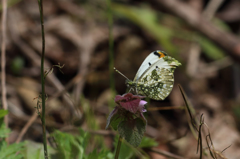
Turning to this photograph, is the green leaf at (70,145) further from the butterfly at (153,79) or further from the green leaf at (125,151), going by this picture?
the butterfly at (153,79)

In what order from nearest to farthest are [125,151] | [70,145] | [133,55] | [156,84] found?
[156,84] → [70,145] → [125,151] → [133,55]

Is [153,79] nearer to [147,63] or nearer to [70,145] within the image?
[147,63]

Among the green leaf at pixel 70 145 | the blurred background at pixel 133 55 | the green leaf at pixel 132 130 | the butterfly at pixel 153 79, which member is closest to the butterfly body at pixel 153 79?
the butterfly at pixel 153 79

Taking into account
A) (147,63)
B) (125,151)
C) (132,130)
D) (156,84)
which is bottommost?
(125,151)

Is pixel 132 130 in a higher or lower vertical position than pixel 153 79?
lower

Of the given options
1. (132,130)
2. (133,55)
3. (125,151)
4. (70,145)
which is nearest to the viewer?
(132,130)

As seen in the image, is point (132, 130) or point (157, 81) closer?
point (132, 130)

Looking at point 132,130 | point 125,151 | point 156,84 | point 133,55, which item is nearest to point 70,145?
point 125,151

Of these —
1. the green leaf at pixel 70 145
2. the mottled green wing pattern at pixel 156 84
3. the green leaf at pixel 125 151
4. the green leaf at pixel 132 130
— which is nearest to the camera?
the green leaf at pixel 132 130
